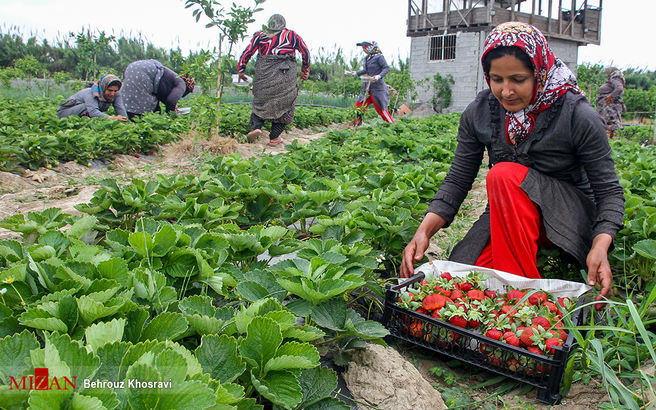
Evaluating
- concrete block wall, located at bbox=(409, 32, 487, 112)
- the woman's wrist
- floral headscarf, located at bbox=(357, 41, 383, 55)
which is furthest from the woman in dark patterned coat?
concrete block wall, located at bbox=(409, 32, 487, 112)

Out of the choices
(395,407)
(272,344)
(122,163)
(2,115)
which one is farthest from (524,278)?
(2,115)

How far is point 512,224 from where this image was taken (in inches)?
86.1

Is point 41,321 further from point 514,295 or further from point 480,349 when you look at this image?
point 514,295

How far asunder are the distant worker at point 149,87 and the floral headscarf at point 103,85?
44 centimetres

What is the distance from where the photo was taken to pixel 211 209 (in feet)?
Answer: 7.85

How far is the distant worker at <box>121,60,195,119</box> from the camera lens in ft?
25.3

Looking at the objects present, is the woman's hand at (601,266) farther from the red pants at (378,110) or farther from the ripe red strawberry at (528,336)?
the red pants at (378,110)

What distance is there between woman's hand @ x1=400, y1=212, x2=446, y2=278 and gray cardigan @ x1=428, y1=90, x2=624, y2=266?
0.06 meters

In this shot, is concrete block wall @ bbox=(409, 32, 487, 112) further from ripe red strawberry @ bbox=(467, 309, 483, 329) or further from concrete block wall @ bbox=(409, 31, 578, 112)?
ripe red strawberry @ bbox=(467, 309, 483, 329)

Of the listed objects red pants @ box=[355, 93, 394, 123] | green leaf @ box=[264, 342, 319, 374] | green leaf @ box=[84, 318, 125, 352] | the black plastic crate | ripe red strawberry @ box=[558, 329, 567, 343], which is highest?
red pants @ box=[355, 93, 394, 123]

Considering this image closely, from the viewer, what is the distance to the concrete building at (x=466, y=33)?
20.0 m

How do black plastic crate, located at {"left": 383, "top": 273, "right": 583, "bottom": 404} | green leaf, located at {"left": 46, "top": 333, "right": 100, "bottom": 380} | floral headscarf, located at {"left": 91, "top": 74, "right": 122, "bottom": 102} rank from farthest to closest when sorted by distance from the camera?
floral headscarf, located at {"left": 91, "top": 74, "right": 122, "bottom": 102} < black plastic crate, located at {"left": 383, "top": 273, "right": 583, "bottom": 404} < green leaf, located at {"left": 46, "top": 333, "right": 100, "bottom": 380}

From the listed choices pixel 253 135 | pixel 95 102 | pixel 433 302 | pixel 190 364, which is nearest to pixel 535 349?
pixel 433 302

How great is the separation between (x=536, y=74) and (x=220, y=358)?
5.99ft
